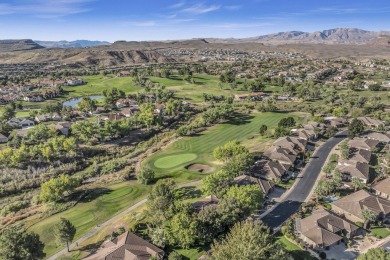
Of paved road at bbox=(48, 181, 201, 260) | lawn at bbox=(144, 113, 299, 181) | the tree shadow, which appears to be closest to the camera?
paved road at bbox=(48, 181, 201, 260)

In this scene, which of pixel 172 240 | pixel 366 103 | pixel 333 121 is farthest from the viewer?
pixel 366 103

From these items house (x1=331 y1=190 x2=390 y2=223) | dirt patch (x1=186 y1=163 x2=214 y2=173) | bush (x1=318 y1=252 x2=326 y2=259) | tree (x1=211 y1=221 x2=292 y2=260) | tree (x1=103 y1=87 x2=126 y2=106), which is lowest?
dirt patch (x1=186 y1=163 x2=214 y2=173)

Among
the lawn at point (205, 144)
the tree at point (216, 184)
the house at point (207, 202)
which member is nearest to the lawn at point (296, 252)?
the house at point (207, 202)

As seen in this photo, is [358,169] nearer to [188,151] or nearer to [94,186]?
[188,151]

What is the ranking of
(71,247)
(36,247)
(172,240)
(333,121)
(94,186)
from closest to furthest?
(36,247)
(172,240)
(71,247)
(94,186)
(333,121)

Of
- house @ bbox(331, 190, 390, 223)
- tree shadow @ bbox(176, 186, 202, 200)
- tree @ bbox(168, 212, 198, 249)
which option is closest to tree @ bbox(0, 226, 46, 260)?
tree @ bbox(168, 212, 198, 249)

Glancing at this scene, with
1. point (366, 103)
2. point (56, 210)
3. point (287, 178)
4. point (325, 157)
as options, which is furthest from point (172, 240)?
point (366, 103)

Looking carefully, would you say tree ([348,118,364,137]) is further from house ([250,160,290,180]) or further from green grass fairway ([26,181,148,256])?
green grass fairway ([26,181,148,256])

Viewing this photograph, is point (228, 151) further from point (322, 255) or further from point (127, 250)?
point (127, 250)
